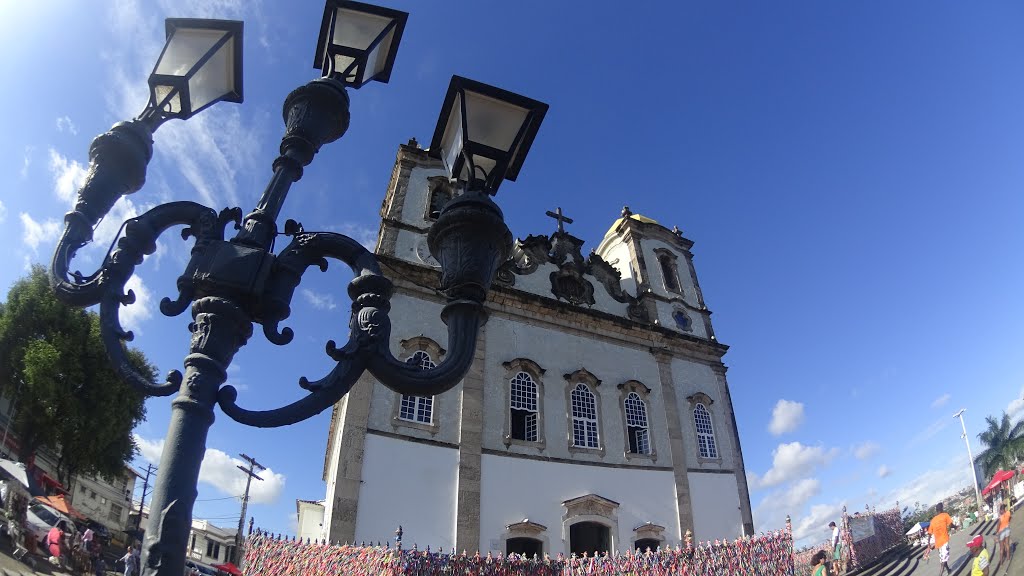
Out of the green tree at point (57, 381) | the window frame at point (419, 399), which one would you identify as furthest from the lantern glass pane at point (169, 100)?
the green tree at point (57, 381)

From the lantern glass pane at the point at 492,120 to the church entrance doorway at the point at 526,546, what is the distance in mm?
11692

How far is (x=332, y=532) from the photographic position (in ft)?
35.3

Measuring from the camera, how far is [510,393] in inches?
575

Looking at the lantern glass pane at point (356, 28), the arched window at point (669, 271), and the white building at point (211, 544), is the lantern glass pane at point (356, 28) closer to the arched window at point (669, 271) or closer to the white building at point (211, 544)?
the arched window at point (669, 271)

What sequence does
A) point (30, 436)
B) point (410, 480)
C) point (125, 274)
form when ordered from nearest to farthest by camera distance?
Result: 1. point (125, 274)
2. point (410, 480)
3. point (30, 436)

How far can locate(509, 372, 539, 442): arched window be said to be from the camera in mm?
14367

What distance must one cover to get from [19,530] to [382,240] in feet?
33.1

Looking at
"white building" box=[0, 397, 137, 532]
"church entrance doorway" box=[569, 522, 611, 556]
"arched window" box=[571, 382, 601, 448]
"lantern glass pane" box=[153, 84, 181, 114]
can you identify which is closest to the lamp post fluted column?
"lantern glass pane" box=[153, 84, 181, 114]

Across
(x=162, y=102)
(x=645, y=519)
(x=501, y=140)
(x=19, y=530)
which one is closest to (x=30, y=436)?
(x=19, y=530)

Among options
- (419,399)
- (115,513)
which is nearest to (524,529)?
(419,399)

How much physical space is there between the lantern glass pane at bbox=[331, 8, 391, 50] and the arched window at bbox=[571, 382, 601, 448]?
12.7 meters

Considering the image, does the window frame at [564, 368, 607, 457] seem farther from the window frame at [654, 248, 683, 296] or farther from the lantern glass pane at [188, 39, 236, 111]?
the lantern glass pane at [188, 39, 236, 111]

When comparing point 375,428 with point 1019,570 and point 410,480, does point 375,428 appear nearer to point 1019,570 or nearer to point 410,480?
point 410,480

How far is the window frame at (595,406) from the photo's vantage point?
1451 centimetres
